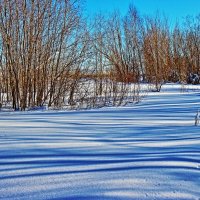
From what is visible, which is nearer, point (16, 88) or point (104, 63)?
point (16, 88)

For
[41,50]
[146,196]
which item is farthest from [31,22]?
[146,196]

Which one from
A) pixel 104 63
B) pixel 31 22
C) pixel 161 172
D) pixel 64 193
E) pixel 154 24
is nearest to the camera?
pixel 64 193

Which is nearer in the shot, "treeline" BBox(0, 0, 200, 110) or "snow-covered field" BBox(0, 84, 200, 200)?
"snow-covered field" BBox(0, 84, 200, 200)

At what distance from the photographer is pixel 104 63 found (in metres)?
12.9

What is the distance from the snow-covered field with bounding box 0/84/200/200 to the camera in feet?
7.09

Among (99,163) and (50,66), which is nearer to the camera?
(99,163)

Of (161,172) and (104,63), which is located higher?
(104,63)

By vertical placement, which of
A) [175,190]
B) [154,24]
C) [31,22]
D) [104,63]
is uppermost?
[154,24]

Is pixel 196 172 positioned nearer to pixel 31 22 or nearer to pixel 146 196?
pixel 146 196

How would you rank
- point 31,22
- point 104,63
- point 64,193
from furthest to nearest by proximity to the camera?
point 104,63 → point 31,22 → point 64,193

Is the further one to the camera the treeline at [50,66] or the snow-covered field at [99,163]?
the treeline at [50,66]

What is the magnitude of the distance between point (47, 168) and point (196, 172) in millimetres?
1178

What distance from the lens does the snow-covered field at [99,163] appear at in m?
2.16

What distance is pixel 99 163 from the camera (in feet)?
8.98
